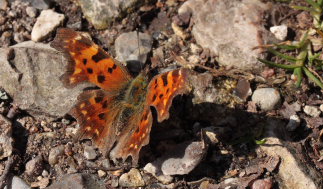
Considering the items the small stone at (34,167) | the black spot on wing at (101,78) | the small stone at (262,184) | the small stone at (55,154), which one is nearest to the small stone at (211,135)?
the small stone at (262,184)

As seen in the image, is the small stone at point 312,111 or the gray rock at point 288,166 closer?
the gray rock at point 288,166

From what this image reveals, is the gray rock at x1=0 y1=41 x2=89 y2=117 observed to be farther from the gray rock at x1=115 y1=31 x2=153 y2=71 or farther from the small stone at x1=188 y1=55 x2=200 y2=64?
the small stone at x1=188 y1=55 x2=200 y2=64

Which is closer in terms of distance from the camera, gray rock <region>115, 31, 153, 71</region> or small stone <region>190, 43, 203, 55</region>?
gray rock <region>115, 31, 153, 71</region>

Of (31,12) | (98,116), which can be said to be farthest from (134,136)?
(31,12)

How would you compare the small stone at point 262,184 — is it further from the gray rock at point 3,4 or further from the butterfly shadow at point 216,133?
the gray rock at point 3,4

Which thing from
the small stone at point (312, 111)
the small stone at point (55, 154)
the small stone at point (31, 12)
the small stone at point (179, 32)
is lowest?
the small stone at point (55, 154)

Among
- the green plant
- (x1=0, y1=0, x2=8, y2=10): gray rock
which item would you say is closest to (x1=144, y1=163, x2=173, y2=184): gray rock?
the green plant

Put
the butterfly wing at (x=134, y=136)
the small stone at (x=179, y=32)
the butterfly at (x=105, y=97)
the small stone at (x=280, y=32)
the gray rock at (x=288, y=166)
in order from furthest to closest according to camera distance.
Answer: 1. the small stone at (x=179, y=32)
2. the small stone at (x=280, y=32)
3. the gray rock at (x=288, y=166)
4. the butterfly at (x=105, y=97)
5. the butterfly wing at (x=134, y=136)

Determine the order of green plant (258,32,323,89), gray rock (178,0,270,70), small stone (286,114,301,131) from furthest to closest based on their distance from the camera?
gray rock (178,0,270,70)
green plant (258,32,323,89)
small stone (286,114,301,131)
